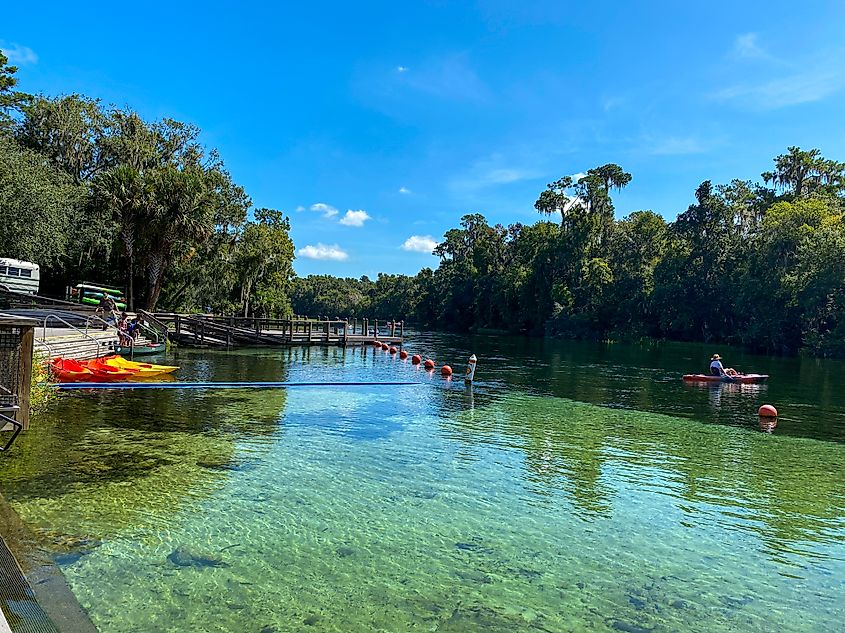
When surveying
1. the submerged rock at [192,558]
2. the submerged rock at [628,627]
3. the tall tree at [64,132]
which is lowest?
the submerged rock at [192,558]

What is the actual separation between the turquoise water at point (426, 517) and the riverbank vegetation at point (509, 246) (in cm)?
2252

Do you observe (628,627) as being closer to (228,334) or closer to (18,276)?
(18,276)

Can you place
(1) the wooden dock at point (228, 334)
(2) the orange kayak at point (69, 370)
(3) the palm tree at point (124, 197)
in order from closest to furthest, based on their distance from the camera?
(2) the orange kayak at point (69, 370), (1) the wooden dock at point (228, 334), (3) the palm tree at point (124, 197)

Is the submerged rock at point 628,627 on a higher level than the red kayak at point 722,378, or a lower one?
lower

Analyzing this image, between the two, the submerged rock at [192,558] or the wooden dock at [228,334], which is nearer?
the submerged rock at [192,558]

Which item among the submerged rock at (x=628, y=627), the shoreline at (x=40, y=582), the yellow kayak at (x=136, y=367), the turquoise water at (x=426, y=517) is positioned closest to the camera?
the shoreline at (x=40, y=582)

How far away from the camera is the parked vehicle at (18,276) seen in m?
24.3

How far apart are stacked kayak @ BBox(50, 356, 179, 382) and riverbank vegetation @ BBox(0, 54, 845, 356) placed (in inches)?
532

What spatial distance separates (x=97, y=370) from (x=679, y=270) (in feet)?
193

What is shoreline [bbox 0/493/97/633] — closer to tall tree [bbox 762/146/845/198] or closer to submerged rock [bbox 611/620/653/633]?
submerged rock [bbox 611/620/653/633]

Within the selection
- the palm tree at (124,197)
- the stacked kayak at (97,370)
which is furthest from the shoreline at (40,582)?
the palm tree at (124,197)

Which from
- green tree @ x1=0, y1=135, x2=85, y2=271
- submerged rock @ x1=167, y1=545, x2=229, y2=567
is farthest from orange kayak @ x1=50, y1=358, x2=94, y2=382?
green tree @ x1=0, y1=135, x2=85, y2=271

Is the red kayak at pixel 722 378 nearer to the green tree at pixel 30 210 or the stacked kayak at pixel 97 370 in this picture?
the stacked kayak at pixel 97 370

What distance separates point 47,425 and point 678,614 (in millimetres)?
11509
